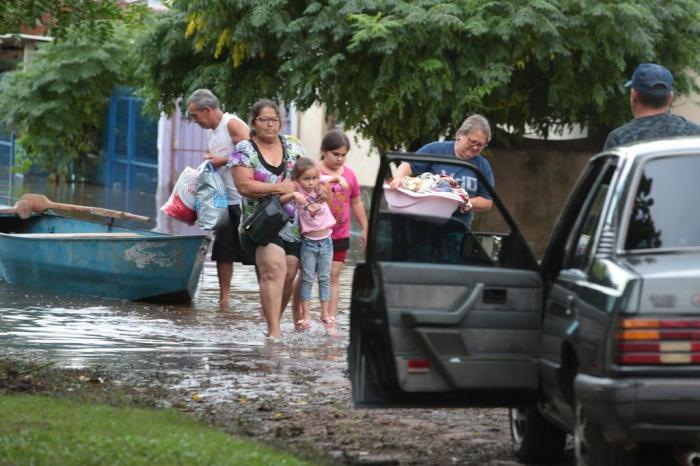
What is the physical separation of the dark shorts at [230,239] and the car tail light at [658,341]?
748cm

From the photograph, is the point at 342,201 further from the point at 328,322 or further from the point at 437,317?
the point at 437,317

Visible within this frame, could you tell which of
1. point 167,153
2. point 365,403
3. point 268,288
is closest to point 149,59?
point 268,288

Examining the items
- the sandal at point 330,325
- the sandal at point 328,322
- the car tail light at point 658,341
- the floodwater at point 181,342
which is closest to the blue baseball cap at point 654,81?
the floodwater at point 181,342

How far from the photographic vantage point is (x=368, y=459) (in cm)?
748

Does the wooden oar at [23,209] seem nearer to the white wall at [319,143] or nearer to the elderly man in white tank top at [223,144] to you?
the elderly man in white tank top at [223,144]

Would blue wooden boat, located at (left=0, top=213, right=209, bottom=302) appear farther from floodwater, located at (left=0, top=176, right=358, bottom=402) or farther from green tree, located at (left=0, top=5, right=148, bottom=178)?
green tree, located at (left=0, top=5, right=148, bottom=178)

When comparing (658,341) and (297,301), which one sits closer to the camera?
(658,341)

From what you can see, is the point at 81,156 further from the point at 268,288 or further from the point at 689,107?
the point at 268,288

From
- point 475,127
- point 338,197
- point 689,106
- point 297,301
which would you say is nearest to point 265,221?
point 338,197

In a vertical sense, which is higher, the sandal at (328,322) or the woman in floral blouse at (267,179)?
the woman in floral blouse at (267,179)

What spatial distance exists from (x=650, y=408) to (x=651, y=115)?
3.02m

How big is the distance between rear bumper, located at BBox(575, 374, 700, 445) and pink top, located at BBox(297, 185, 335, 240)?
600 centimetres

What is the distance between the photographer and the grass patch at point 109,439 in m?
6.72

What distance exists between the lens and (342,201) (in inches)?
471
